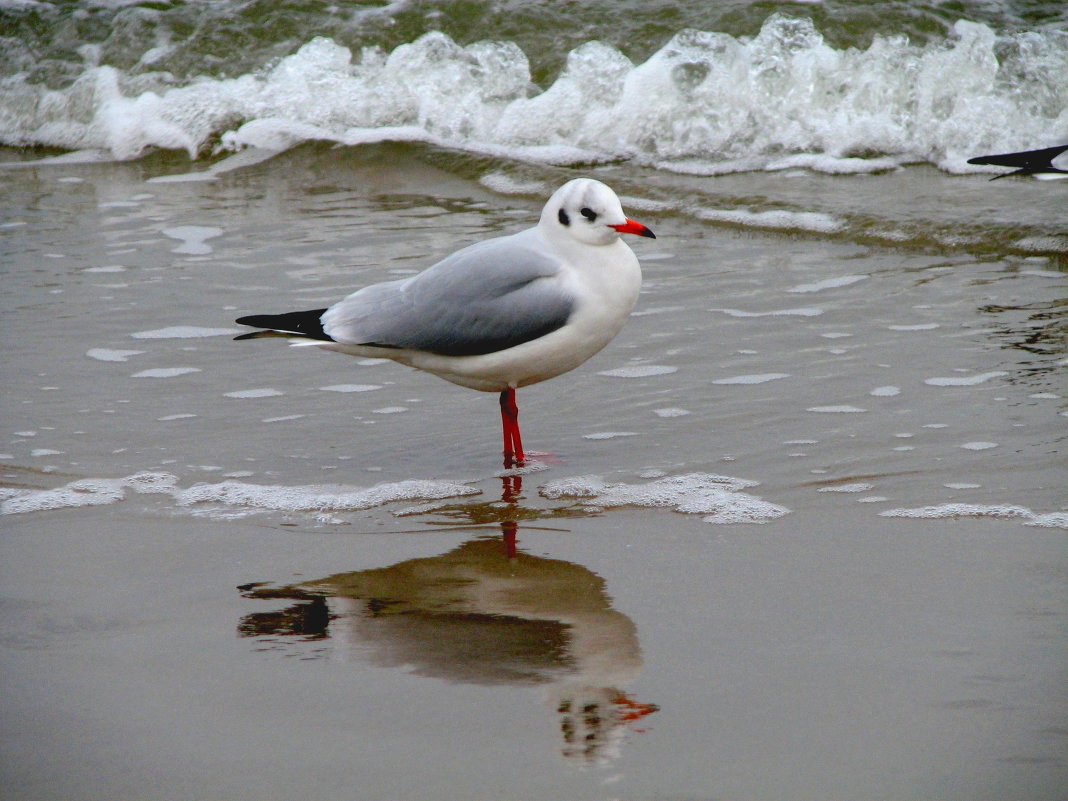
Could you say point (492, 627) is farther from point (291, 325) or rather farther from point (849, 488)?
point (291, 325)

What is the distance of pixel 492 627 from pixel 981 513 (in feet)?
4.61

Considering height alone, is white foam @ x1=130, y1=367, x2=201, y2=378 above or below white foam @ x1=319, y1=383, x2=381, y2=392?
above

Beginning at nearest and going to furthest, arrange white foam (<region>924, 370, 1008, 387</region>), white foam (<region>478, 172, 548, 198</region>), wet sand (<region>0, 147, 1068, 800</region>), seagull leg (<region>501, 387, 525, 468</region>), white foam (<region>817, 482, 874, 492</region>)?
wet sand (<region>0, 147, 1068, 800</region>)
white foam (<region>817, 482, 874, 492</region>)
seagull leg (<region>501, 387, 525, 468</region>)
white foam (<region>924, 370, 1008, 387</region>)
white foam (<region>478, 172, 548, 198</region>)

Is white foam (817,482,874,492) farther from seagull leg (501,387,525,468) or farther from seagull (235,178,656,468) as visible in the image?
Result: seagull leg (501,387,525,468)

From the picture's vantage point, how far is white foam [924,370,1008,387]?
A: 4840 mm

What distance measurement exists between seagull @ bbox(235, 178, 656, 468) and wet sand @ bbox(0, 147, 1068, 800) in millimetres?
306

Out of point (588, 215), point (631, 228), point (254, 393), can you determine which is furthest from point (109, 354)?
point (631, 228)

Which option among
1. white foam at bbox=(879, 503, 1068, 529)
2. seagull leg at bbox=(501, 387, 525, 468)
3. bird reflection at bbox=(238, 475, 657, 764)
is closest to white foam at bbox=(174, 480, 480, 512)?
seagull leg at bbox=(501, 387, 525, 468)

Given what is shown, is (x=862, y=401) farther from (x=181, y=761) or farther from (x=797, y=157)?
(x=797, y=157)

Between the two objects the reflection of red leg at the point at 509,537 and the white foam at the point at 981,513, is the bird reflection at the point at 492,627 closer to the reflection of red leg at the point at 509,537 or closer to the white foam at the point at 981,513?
the reflection of red leg at the point at 509,537

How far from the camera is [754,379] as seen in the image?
5004mm

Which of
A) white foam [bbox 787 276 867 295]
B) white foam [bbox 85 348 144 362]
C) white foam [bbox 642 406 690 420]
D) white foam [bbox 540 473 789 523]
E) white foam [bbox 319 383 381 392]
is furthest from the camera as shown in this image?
white foam [bbox 787 276 867 295]

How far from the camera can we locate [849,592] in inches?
128

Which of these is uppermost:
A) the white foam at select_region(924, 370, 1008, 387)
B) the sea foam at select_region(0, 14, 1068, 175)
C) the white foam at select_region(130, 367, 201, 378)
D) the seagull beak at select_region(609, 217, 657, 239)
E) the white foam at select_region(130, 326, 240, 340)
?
the sea foam at select_region(0, 14, 1068, 175)
